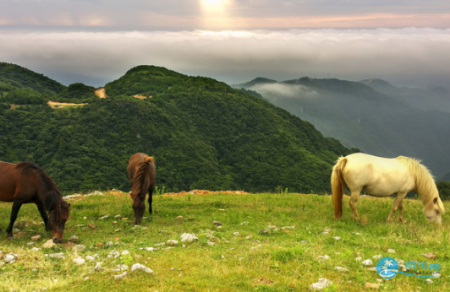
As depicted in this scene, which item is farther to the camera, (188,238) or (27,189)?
(27,189)

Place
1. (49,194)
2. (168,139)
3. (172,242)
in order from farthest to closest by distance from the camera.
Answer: (168,139), (49,194), (172,242)

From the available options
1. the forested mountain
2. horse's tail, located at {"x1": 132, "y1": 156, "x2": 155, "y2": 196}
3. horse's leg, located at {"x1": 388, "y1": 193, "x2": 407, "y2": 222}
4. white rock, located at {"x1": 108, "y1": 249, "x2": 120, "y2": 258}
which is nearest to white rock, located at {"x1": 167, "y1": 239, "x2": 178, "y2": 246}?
white rock, located at {"x1": 108, "y1": 249, "x2": 120, "y2": 258}

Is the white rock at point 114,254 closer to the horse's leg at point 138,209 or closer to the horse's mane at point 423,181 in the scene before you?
the horse's leg at point 138,209

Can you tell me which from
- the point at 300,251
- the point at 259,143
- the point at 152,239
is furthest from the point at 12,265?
the point at 259,143

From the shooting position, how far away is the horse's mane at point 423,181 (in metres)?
11.9

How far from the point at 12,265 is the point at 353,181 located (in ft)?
33.1

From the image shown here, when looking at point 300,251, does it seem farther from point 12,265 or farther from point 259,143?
point 259,143

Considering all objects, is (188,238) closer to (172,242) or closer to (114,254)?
(172,242)

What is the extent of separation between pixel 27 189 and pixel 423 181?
13080 millimetres

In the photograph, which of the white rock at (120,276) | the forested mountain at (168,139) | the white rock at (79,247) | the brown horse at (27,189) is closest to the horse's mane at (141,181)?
the brown horse at (27,189)

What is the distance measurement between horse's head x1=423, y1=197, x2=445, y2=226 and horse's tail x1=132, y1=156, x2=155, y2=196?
9.99 meters

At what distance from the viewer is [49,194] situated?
998cm

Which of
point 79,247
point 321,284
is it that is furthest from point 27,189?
point 321,284

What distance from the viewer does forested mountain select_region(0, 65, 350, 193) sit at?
63000 millimetres
